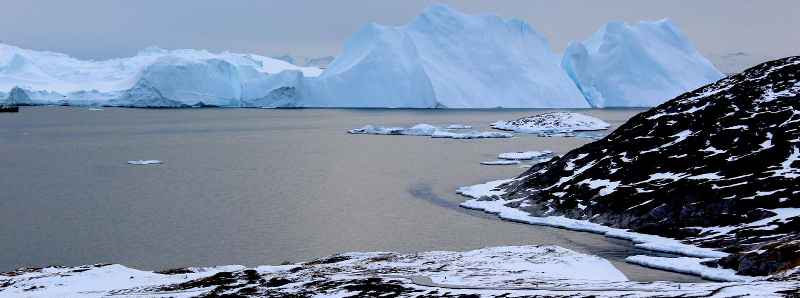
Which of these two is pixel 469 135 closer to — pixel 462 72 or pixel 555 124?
pixel 555 124

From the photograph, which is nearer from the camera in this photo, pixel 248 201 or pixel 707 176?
pixel 707 176

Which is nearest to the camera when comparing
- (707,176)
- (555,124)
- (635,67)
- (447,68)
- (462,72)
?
(707,176)

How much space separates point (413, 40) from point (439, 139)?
176ft

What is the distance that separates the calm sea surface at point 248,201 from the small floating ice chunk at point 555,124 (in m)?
12.5

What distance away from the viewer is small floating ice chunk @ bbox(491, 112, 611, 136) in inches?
4085

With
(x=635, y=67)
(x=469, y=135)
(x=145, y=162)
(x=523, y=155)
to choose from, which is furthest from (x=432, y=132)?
(x=635, y=67)

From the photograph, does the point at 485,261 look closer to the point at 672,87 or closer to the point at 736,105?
the point at 736,105

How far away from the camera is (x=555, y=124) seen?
106m

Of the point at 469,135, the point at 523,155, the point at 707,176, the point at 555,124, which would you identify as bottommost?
the point at 523,155

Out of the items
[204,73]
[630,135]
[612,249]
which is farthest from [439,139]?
[204,73]

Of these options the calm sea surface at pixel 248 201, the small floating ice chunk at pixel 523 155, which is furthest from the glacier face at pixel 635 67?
the small floating ice chunk at pixel 523 155

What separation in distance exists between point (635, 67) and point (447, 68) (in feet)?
117

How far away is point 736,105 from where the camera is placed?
45906 mm

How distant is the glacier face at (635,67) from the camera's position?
5807 inches
